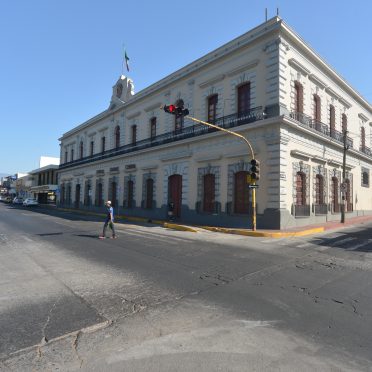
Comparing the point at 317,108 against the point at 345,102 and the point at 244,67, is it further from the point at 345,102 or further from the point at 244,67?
the point at 244,67

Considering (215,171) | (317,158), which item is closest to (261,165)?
(215,171)

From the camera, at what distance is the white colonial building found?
15602mm

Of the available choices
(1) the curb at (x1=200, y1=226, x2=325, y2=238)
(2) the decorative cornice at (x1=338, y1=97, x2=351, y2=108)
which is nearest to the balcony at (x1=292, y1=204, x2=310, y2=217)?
(1) the curb at (x1=200, y1=226, x2=325, y2=238)

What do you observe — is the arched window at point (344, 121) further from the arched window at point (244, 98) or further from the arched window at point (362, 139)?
the arched window at point (244, 98)

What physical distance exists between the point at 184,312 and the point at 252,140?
13.2 metres

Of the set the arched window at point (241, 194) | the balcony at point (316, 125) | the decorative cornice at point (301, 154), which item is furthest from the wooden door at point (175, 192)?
the balcony at point (316, 125)

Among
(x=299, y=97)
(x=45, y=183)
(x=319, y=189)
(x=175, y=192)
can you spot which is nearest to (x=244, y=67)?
(x=299, y=97)

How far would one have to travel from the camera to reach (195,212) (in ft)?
63.7

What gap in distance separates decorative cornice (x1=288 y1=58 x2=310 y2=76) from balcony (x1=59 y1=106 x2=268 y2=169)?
335 centimetres

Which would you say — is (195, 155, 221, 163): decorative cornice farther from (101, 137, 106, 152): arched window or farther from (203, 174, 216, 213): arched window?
(101, 137, 106, 152): arched window

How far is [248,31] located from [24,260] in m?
16.7

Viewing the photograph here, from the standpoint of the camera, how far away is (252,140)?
16250 millimetres

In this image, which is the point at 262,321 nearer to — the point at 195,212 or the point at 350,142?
the point at 195,212

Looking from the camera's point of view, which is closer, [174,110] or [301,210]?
[174,110]
